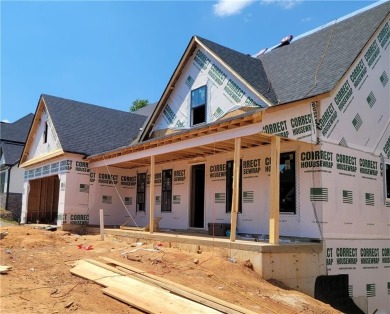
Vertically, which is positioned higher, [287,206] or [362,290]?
[287,206]

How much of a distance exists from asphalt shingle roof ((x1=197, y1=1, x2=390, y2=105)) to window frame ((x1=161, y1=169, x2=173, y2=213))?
5214 mm

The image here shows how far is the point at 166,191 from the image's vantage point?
1694 centimetres

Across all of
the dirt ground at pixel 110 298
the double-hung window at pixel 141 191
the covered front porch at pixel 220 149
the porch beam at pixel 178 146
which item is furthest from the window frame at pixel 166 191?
the dirt ground at pixel 110 298

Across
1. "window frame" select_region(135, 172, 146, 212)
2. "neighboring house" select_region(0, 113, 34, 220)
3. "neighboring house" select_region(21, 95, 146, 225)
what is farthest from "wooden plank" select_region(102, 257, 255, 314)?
"neighboring house" select_region(0, 113, 34, 220)

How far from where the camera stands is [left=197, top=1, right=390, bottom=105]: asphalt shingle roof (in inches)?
457

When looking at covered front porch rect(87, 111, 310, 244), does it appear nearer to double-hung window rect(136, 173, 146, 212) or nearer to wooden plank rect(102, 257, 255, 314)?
double-hung window rect(136, 173, 146, 212)

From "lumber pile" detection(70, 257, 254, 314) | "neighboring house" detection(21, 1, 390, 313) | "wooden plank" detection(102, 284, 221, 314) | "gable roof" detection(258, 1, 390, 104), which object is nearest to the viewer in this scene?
"wooden plank" detection(102, 284, 221, 314)

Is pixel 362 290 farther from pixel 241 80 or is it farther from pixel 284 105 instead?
pixel 241 80

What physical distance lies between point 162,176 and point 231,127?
698 centimetres

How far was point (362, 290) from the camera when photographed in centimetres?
1155

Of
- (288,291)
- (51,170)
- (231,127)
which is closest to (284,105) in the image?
(231,127)

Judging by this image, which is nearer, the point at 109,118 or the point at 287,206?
the point at 287,206

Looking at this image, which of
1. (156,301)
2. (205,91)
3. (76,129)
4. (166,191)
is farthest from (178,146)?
(76,129)

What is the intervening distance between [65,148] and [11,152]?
55.0ft
